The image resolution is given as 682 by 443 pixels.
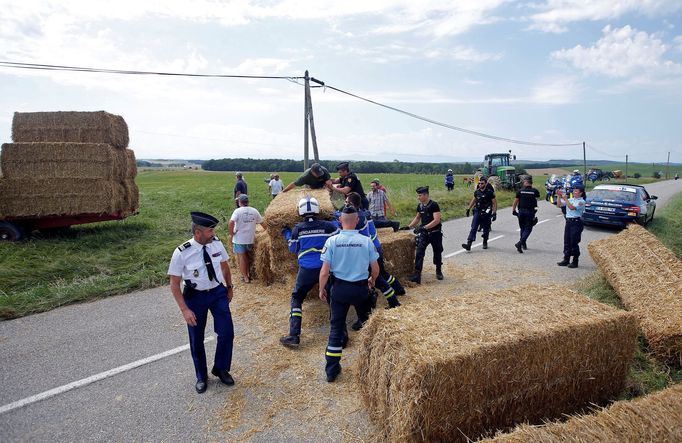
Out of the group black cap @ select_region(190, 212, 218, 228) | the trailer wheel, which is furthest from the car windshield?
the trailer wheel

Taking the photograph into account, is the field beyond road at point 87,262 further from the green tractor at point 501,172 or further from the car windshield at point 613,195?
the green tractor at point 501,172

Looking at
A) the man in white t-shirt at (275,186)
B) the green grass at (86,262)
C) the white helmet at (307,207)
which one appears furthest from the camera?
the man in white t-shirt at (275,186)

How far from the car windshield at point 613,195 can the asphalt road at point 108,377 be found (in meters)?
8.83

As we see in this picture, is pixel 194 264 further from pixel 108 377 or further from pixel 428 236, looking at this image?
pixel 428 236

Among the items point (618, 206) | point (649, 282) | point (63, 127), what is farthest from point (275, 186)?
point (649, 282)

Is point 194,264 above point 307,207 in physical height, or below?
below

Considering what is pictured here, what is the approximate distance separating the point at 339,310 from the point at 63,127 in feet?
39.6

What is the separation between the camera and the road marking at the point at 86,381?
4418 mm

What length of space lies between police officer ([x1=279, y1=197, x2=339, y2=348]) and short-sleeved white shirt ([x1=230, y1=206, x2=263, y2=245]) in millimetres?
2423

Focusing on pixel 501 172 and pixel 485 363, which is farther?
pixel 501 172

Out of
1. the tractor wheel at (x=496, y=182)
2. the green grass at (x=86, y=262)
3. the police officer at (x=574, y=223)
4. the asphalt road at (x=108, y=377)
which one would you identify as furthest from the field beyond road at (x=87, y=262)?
the tractor wheel at (x=496, y=182)

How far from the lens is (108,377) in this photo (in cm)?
493

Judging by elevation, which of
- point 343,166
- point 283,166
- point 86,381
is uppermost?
point 283,166

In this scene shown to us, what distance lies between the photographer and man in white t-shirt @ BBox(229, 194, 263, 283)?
8.09 meters
